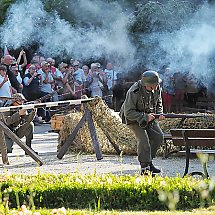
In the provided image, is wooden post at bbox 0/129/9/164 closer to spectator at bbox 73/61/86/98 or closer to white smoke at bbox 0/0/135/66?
spectator at bbox 73/61/86/98

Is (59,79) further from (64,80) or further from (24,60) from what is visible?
(24,60)

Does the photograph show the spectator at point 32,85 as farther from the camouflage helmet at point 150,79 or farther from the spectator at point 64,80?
the camouflage helmet at point 150,79

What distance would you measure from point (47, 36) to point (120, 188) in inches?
525

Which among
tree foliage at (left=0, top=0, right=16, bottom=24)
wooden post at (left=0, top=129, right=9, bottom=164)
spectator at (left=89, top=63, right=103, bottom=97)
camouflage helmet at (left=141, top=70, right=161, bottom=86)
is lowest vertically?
wooden post at (left=0, top=129, right=9, bottom=164)

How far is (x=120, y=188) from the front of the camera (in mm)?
8031

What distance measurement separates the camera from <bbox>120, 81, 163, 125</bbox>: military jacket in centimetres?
1032

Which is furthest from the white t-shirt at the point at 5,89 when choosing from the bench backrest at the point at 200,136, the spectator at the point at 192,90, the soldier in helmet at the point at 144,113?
the bench backrest at the point at 200,136

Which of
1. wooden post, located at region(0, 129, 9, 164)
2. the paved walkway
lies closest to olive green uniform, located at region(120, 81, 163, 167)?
the paved walkway

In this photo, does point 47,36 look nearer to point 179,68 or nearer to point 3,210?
point 179,68

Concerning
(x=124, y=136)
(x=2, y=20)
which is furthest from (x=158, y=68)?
(x=124, y=136)

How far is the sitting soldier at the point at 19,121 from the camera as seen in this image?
510 inches

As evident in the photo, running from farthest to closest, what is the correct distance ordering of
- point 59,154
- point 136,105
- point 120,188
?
point 59,154, point 136,105, point 120,188

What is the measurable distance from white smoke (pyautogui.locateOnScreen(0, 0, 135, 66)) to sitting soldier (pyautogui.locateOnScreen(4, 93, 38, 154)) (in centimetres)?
743

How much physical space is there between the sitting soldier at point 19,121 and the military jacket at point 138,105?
2.88m
